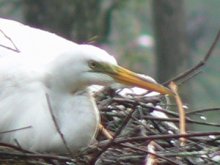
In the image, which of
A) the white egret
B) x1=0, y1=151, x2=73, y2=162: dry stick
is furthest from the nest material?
the white egret

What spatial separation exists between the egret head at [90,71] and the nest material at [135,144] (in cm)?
15

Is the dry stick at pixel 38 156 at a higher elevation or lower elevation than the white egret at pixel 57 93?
lower

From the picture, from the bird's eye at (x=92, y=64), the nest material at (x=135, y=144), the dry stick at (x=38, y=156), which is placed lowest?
the dry stick at (x=38, y=156)

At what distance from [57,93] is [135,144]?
0.46 meters

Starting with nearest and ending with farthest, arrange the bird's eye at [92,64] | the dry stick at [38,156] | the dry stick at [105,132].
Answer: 1. the dry stick at [38,156]
2. the bird's eye at [92,64]
3. the dry stick at [105,132]

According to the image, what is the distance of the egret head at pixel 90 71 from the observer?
5094 millimetres

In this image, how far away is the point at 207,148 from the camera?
5.41 meters

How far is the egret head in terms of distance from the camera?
5094 millimetres

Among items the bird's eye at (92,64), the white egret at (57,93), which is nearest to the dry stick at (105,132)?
the white egret at (57,93)

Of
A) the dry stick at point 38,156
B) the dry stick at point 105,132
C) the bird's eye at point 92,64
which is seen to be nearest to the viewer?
the dry stick at point 38,156

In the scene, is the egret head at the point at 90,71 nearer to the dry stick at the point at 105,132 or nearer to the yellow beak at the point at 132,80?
the yellow beak at the point at 132,80

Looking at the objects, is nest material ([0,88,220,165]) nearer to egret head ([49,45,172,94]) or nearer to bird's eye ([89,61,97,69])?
egret head ([49,45,172,94])

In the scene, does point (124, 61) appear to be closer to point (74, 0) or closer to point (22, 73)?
point (74, 0)

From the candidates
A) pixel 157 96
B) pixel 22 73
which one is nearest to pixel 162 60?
pixel 157 96
